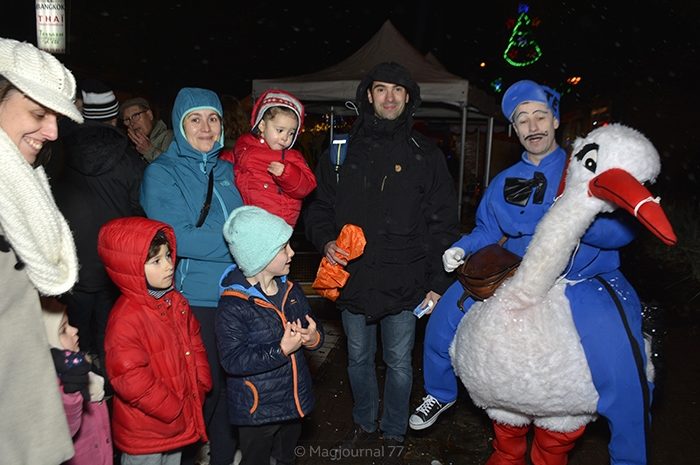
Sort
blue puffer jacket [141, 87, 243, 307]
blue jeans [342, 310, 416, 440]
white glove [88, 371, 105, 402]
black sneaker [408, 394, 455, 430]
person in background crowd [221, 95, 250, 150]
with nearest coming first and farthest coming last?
white glove [88, 371, 105, 402] → blue puffer jacket [141, 87, 243, 307] → black sneaker [408, 394, 455, 430] → blue jeans [342, 310, 416, 440] → person in background crowd [221, 95, 250, 150]

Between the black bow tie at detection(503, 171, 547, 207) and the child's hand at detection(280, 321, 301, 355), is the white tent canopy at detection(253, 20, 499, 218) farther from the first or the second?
the child's hand at detection(280, 321, 301, 355)

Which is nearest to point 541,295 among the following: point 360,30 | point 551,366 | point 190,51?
point 551,366

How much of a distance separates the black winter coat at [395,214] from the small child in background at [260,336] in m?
0.66

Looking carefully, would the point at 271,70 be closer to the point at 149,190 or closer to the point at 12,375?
the point at 149,190

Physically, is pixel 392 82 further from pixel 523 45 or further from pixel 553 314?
pixel 523 45

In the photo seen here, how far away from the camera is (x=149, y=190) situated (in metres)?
2.78

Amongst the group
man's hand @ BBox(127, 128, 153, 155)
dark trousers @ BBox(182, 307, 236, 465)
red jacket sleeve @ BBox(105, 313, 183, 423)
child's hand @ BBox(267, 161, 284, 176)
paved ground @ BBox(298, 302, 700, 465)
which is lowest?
paved ground @ BBox(298, 302, 700, 465)

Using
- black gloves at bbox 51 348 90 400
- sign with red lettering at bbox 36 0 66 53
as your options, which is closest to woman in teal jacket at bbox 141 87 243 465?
black gloves at bbox 51 348 90 400

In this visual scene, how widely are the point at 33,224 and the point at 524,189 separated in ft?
6.74

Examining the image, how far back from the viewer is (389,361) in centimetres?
345

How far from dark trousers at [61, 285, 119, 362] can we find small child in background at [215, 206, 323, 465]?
1204 mm

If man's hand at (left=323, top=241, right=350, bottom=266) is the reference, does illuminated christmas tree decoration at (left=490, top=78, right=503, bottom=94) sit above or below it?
above

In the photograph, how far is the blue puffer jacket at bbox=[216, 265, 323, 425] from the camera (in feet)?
8.28

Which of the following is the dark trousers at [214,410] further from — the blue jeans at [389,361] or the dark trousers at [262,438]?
the blue jeans at [389,361]
